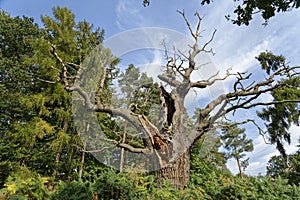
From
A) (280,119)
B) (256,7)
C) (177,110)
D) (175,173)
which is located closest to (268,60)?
(280,119)

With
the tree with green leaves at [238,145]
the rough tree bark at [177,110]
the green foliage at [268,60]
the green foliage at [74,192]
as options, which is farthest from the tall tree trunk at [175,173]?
the tree with green leaves at [238,145]

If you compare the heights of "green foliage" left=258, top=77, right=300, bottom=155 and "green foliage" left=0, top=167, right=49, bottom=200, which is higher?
"green foliage" left=258, top=77, right=300, bottom=155

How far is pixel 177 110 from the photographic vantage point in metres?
5.95

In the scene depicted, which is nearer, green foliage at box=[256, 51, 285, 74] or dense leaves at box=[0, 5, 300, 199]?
dense leaves at box=[0, 5, 300, 199]

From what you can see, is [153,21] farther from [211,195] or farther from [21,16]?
[21,16]

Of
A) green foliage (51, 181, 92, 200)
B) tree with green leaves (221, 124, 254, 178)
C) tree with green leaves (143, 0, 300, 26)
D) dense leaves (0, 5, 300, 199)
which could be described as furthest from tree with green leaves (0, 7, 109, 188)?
tree with green leaves (221, 124, 254, 178)

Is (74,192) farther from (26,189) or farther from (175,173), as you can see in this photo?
(175,173)

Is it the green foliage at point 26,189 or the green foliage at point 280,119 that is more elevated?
the green foliage at point 280,119

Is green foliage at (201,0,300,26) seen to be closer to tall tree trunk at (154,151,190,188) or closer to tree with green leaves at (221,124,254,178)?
tall tree trunk at (154,151,190,188)

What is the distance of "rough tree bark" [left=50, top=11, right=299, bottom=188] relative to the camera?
5191mm

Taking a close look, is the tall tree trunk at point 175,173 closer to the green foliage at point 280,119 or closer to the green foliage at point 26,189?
the green foliage at point 26,189

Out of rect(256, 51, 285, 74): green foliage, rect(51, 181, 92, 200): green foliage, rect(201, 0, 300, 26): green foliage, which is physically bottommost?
rect(51, 181, 92, 200): green foliage

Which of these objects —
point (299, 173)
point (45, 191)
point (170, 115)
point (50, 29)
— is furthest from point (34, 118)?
point (299, 173)

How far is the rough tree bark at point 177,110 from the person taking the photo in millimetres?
5191
